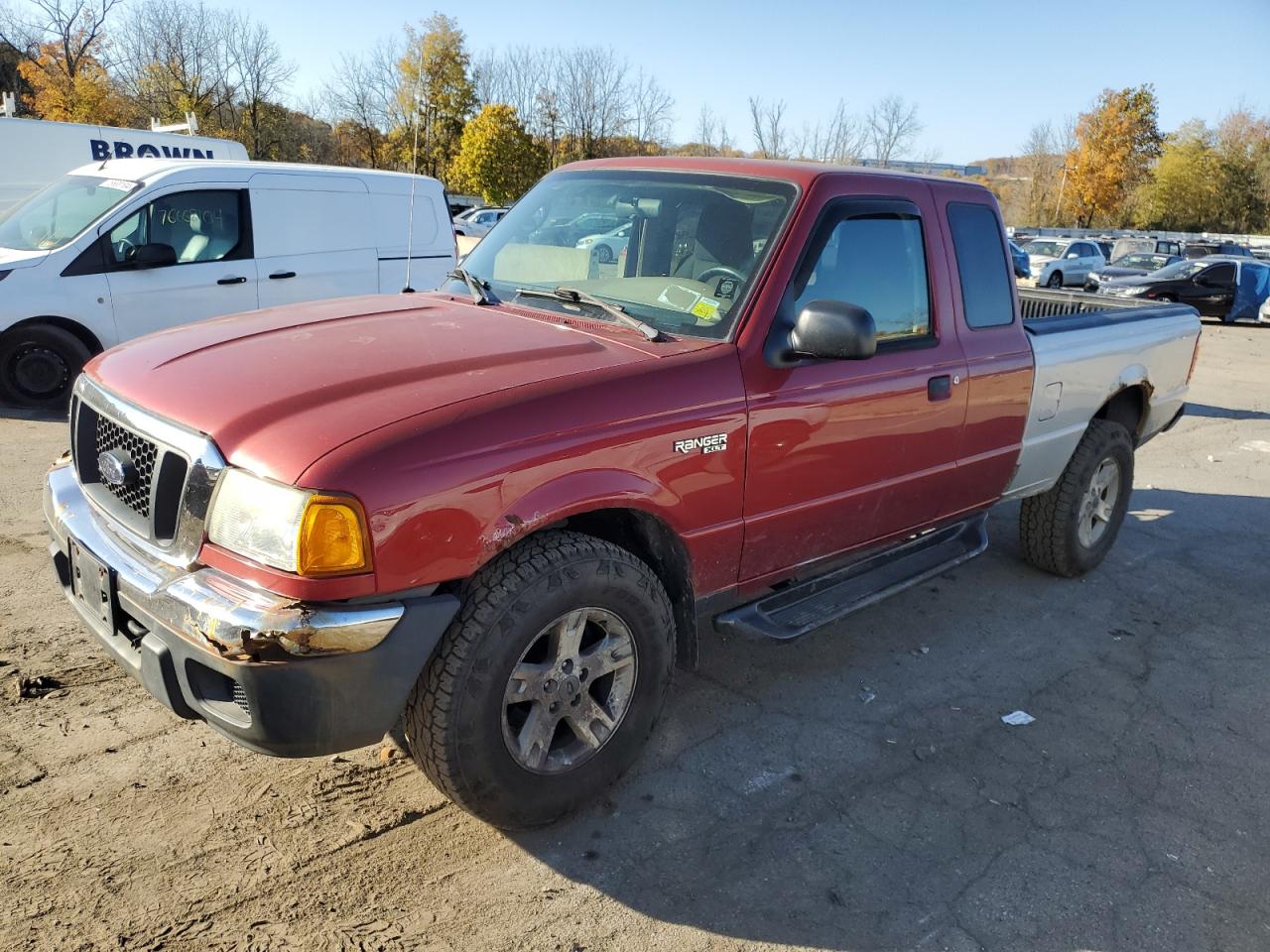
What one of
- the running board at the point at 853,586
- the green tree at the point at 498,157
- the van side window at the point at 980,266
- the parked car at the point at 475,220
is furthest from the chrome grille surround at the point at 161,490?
the green tree at the point at 498,157

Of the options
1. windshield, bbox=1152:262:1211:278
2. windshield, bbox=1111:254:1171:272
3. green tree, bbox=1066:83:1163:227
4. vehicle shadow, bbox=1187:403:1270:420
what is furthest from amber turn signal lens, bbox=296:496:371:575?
green tree, bbox=1066:83:1163:227

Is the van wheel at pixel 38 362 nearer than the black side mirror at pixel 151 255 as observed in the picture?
Yes

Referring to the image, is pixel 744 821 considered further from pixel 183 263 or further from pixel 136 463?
pixel 183 263

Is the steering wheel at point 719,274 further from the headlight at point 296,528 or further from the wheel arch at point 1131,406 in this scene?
the wheel arch at point 1131,406

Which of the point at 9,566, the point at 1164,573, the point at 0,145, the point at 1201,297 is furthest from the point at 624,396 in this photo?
the point at 1201,297

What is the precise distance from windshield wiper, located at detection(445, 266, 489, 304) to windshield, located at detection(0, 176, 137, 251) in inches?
209

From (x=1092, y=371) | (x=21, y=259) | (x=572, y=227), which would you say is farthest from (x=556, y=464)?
(x=21, y=259)

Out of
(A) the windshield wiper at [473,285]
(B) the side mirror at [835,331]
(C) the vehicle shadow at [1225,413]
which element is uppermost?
(A) the windshield wiper at [473,285]

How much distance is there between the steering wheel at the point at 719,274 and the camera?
10.9 ft

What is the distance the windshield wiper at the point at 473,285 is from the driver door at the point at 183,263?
4.94m

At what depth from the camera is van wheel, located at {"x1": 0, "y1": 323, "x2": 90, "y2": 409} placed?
24.5ft

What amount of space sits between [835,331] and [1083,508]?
2.97 m

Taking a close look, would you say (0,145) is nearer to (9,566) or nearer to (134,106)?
(9,566)

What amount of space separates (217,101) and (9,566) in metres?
38.0
